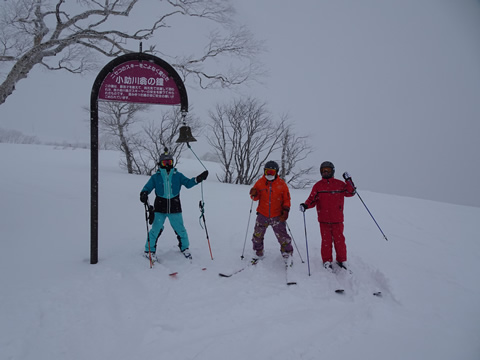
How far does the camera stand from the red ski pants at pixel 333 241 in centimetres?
416

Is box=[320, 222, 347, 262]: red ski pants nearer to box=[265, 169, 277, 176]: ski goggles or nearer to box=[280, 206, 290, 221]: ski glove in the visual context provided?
box=[280, 206, 290, 221]: ski glove

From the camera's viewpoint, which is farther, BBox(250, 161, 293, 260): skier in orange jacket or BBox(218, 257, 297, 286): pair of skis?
BBox(250, 161, 293, 260): skier in orange jacket

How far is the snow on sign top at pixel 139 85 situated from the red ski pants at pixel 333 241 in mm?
3378

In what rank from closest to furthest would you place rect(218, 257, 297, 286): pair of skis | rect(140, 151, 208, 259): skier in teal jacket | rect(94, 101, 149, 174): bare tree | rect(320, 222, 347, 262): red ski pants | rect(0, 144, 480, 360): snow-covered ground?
rect(0, 144, 480, 360): snow-covered ground
rect(218, 257, 297, 286): pair of skis
rect(320, 222, 347, 262): red ski pants
rect(140, 151, 208, 259): skier in teal jacket
rect(94, 101, 149, 174): bare tree

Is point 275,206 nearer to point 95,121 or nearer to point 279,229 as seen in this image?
point 279,229

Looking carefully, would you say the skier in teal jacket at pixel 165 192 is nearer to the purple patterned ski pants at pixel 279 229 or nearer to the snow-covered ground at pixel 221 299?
the snow-covered ground at pixel 221 299

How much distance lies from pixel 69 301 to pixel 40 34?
711 cm

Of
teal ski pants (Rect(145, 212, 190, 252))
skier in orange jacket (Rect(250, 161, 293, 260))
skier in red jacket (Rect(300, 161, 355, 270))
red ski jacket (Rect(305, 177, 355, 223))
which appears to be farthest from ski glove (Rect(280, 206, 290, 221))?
teal ski pants (Rect(145, 212, 190, 252))

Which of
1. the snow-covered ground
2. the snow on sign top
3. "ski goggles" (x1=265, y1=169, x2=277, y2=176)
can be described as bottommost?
the snow-covered ground

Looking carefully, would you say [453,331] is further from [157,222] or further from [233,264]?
[157,222]

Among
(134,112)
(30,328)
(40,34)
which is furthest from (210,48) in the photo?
(134,112)

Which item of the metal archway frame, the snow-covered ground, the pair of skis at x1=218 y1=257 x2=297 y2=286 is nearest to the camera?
the snow-covered ground

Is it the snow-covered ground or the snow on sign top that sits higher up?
the snow on sign top

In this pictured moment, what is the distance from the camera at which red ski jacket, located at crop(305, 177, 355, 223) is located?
13.7 ft
